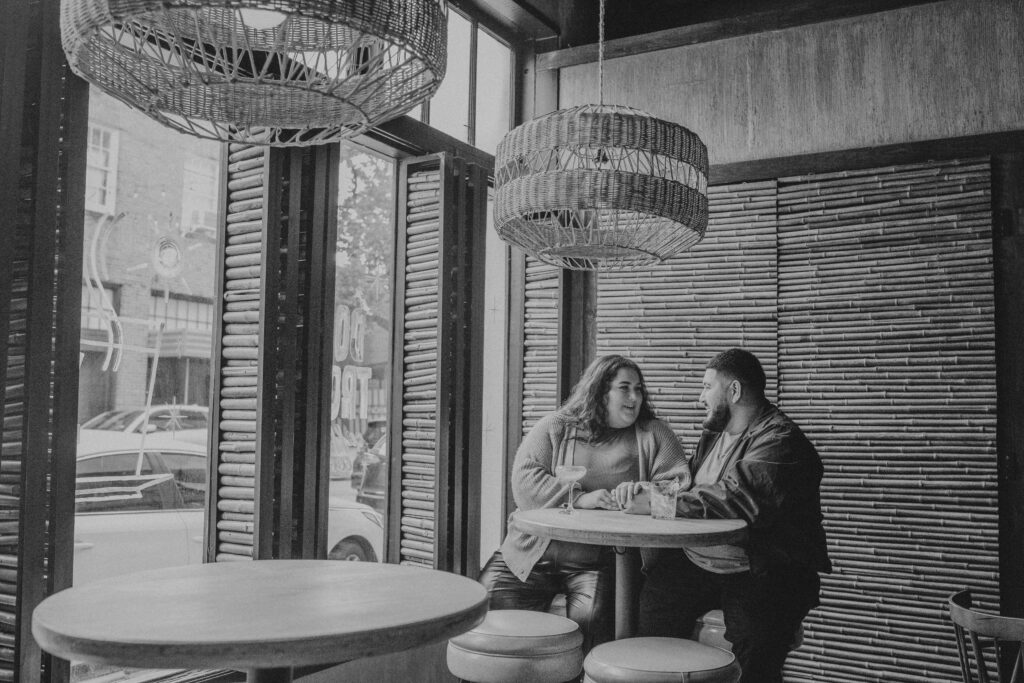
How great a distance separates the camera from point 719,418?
374cm

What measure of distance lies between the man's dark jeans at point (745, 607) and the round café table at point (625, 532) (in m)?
0.28

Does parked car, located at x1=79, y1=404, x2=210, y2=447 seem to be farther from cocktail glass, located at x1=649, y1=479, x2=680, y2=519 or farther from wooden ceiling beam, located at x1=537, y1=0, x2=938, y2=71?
wooden ceiling beam, located at x1=537, y1=0, x2=938, y2=71

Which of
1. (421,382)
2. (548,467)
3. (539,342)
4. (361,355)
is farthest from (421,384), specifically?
(539,342)

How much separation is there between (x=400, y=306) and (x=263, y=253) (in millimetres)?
980

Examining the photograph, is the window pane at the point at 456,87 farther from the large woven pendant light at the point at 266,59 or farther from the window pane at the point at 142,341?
the large woven pendant light at the point at 266,59

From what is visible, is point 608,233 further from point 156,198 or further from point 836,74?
point 836,74

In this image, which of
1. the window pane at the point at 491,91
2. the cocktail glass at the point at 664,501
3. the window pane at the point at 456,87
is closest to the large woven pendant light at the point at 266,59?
the cocktail glass at the point at 664,501

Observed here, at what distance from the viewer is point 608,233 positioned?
3.27m

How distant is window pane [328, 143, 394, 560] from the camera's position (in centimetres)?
366

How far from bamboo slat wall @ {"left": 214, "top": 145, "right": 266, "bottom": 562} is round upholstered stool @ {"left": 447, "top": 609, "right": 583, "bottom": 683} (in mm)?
854

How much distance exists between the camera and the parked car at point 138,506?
2.64 meters

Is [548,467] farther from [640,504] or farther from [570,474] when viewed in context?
[640,504]

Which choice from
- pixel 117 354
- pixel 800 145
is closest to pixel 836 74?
pixel 800 145

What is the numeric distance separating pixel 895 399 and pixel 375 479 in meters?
2.52
